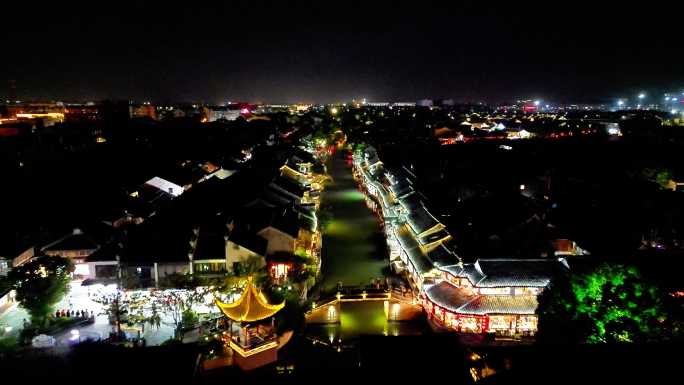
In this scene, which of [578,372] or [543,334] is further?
[543,334]

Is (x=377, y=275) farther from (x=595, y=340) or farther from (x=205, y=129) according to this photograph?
(x=205, y=129)

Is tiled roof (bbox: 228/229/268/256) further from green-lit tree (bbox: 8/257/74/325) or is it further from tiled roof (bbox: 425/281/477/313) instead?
tiled roof (bbox: 425/281/477/313)

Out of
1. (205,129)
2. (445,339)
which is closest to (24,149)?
(205,129)

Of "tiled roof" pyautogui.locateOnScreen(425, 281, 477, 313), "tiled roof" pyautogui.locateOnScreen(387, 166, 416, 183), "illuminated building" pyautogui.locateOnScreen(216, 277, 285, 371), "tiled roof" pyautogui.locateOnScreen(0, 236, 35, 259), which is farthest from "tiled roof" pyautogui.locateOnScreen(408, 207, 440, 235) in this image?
"tiled roof" pyautogui.locateOnScreen(0, 236, 35, 259)

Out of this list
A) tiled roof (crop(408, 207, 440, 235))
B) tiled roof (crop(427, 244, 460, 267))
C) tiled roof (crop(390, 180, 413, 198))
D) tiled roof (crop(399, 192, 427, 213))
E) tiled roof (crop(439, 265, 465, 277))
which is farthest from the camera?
tiled roof (crop(390, 180, 413, 198))

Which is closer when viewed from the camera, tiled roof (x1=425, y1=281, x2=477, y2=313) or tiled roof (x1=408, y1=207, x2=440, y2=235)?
tiled roof (x1=425, y1=281, x2=477, y2=313)

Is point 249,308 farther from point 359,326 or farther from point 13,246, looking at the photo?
point 13,246
